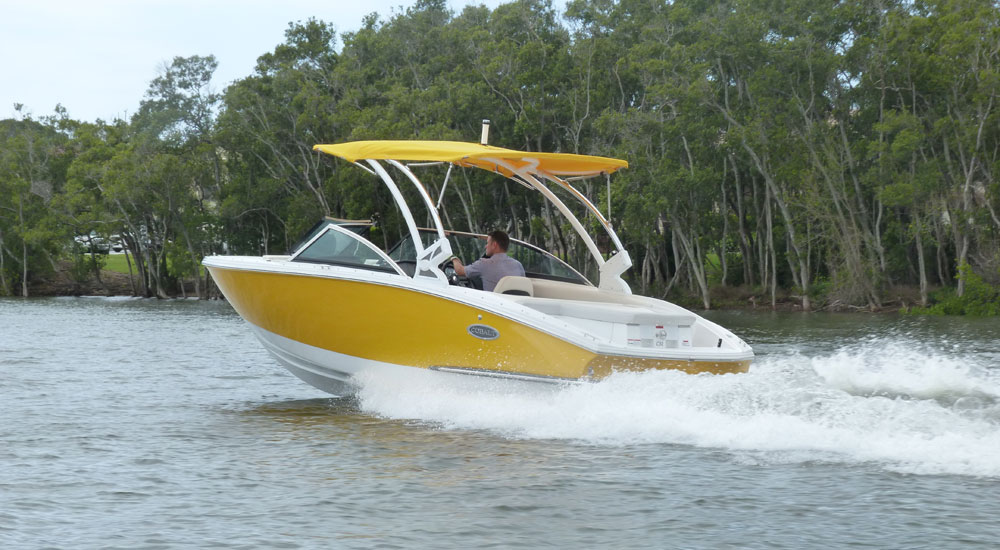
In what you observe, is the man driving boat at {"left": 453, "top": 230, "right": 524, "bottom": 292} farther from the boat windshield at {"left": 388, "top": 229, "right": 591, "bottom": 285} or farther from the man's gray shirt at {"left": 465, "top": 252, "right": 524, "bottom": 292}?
the boat windshield at {"left": 388, "top": 229, "right": 591, "bottom": 285}

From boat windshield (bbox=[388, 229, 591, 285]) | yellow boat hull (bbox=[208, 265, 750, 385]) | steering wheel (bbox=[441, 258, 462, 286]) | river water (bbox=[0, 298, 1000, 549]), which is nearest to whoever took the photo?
river water (bbox=[0, 298, 1000, 549])

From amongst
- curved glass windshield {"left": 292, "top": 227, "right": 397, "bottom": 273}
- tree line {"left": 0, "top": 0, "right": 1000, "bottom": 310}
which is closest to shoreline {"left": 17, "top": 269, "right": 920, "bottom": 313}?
tree line {"left": 0, "top": 0, "right": 1000, "bottom": 310}

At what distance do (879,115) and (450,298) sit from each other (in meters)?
A: 36.2

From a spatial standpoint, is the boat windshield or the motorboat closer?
the motorboat

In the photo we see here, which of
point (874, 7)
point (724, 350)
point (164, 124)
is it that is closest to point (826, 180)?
point (874, 7)

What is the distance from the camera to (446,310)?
10.3 meters

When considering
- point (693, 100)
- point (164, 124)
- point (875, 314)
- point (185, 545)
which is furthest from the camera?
point (164, 124)

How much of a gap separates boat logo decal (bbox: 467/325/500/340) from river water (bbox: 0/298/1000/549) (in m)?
0.59

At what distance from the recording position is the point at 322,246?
11156 millimetres

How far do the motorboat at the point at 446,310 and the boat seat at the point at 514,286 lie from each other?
1 cm

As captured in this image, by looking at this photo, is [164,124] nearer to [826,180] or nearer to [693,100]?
[693,100]

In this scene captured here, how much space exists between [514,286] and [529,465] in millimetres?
2835

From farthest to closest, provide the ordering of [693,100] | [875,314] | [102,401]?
1. [693,100]
2. [875,314]
3. [102,401]

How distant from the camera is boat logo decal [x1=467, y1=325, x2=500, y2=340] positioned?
10.0 meters
